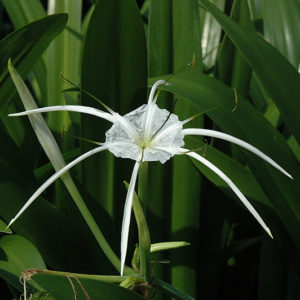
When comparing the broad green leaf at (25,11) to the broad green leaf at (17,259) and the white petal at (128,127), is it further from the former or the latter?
the white petal at (128,127)

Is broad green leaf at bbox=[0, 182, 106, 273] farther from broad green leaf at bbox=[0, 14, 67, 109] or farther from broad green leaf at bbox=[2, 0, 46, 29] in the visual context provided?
broad green leaf at bbox=[2, 0, 46, 29]

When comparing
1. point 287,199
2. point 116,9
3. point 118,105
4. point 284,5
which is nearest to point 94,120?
point 118,105

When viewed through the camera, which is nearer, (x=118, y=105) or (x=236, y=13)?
(x=118, y=105)

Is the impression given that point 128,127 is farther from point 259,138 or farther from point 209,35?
point 209,35

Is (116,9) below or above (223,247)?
above

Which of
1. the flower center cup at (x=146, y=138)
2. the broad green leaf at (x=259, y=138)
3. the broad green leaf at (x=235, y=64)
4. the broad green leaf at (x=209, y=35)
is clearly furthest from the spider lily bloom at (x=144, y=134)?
the broad green leaf at (x=209, y=35)

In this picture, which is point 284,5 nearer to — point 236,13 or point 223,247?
point 236,13

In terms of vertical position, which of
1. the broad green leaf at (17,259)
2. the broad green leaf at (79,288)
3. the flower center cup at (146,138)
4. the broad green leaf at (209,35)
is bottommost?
the broad green leaf at (17,259)

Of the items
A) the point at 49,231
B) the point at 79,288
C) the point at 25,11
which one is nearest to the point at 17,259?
the point at 49,231
